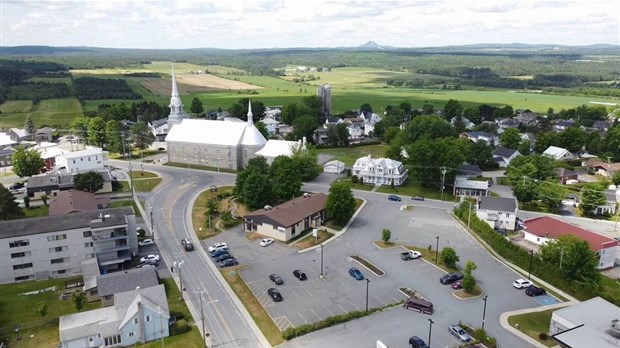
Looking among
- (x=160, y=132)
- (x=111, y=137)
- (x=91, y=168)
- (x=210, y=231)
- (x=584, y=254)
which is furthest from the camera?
(x=160, y=132)

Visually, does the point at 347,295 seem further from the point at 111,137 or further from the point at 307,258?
the point at 111,137

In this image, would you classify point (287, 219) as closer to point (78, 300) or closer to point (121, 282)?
point (121, 282)

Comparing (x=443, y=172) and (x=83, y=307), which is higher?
(x=443, y=172)

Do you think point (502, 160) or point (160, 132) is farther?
point (160, 132)

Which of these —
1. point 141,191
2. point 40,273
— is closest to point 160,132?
point 141,191

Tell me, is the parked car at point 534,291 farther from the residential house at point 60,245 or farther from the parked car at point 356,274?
the residential house at point 60,245

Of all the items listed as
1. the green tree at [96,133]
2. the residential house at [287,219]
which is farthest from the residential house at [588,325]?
the green tree at [96,133]
